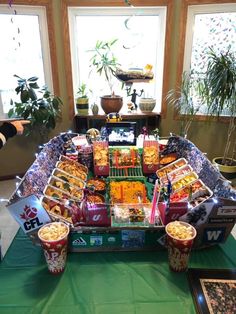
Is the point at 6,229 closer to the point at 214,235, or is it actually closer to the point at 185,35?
the point at 214,235

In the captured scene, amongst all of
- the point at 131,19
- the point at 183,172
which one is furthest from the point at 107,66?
the point at 183,172

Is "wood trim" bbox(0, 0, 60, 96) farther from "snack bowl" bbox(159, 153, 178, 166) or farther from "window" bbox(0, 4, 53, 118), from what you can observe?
"snack bowl" bbox(159, 153, 178, 166)

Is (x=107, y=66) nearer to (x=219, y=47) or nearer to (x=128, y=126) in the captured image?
(x=128, y=126)

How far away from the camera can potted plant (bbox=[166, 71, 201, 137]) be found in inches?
119

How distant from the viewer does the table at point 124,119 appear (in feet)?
10.3

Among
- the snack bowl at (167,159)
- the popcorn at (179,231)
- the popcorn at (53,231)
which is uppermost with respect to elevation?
the snack bowl at (167,159)

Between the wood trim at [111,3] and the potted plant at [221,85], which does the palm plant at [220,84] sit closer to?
the potted plant at [221,85]

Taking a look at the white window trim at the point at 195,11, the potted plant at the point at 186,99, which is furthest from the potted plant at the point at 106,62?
the white window trim at the point at 195,11

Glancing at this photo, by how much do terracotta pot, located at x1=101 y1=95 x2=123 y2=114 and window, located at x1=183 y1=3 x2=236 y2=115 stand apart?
3.18 ft

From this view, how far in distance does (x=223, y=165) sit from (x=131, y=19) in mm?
2179

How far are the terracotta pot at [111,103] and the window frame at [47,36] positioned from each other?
2.12ft

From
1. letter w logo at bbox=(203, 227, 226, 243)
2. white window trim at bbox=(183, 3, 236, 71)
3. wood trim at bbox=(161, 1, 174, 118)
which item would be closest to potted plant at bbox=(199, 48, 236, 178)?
white window trim at bbox=(183, 3, 236, 71)

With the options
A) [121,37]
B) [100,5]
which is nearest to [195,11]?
[121,37]

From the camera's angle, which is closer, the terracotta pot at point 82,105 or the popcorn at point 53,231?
the popcorn at point 53,231
